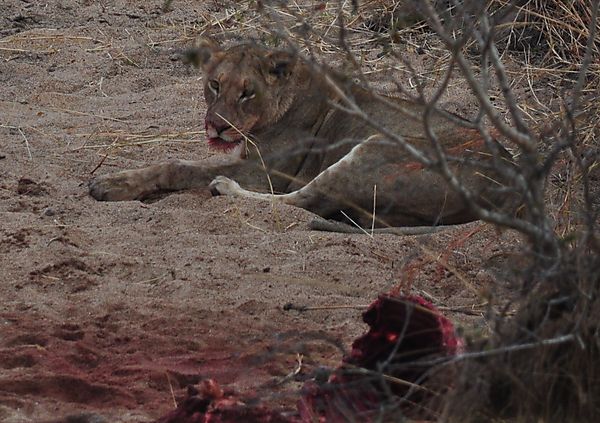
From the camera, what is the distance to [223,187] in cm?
589

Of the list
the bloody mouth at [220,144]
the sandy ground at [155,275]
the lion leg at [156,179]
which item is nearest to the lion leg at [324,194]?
the sandy ground at [155,275]

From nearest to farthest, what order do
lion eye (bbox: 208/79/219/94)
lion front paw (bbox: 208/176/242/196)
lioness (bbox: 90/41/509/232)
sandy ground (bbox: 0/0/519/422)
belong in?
1. sandy ground (bbox: 0/0/519/422)
2. lioness (bbox: 90/41/509/232)
3. lion front paw (bbox: 208/176/242/196)
4. lion eye (bbox: 208/79/219/94)

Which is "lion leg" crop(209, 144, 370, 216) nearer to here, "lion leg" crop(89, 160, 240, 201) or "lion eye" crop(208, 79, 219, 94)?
"lion leg" crop(89, 160, 240, 201)

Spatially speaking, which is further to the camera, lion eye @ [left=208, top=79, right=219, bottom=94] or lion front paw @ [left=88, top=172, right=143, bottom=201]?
lion eye @ [left=208, top=79, right=219, bottom=94]

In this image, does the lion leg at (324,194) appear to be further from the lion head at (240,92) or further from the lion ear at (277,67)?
the lion ear at (277,67)

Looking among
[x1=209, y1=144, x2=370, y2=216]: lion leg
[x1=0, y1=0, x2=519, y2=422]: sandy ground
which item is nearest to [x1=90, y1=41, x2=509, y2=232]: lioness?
[x1=209, y1=144, x2=370, y2=216]: lion leg

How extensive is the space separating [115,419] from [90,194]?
8.36ft

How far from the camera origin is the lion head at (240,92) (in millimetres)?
6145

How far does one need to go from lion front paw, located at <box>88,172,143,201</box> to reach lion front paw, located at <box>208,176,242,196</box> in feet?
1.11

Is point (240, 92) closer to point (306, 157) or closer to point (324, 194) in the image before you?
point (306, 157)

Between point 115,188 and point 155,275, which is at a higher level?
point 155,275

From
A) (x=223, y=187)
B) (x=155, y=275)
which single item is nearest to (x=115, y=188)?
(x=223, y=187)

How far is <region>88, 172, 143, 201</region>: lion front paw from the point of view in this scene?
5766mm

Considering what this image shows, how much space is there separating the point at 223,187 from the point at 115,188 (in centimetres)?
50
